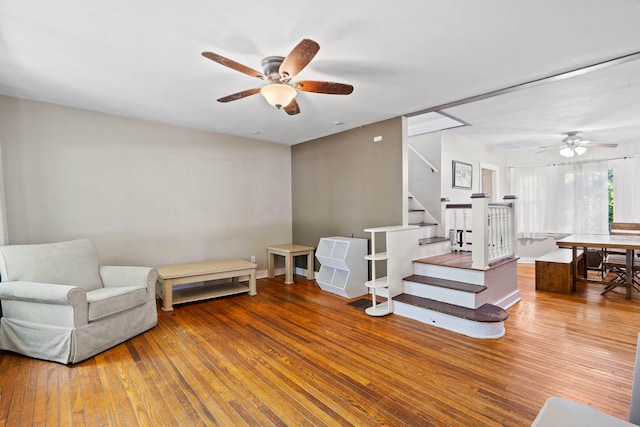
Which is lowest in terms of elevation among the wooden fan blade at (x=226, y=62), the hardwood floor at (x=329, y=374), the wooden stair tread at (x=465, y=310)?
the hardwood floor at (x=329, y=374)

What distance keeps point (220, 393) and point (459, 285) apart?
261cm

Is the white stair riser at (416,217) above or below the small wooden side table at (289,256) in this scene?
above

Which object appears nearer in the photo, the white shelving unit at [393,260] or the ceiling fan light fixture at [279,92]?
the ceiling fan light fixture at [279,92]

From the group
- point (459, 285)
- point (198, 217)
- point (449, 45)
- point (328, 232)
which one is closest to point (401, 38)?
point (449, 45)

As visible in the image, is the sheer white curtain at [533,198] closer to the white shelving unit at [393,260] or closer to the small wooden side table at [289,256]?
the white shelving unit at [393,260]

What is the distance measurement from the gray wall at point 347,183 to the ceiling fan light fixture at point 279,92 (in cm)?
204

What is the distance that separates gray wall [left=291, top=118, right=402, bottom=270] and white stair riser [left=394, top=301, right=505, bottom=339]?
118 centimetres

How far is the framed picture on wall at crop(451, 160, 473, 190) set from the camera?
214 inches

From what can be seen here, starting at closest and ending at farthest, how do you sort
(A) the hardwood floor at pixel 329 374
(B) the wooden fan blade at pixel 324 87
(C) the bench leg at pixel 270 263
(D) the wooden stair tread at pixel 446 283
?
1. (A) the hardwood floor at pixel 329 374
2. (B) the wooden fan blade at pixel 324 87
3. (D) the wooden stair tread at pixel 446 283
4. (C) the bench leg at pixel 270 263

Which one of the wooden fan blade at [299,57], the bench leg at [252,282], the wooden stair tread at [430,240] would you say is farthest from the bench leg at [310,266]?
the wooden fan blade at [299,57]

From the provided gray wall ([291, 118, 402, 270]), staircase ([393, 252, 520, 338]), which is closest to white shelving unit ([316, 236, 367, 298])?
gray wall ([291, 118, 402, 270])

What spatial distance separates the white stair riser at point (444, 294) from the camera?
10.2 feet

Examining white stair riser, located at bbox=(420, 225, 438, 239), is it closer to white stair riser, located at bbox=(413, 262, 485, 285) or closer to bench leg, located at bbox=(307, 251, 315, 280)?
white stair riser, located at bbox=(413, 262, 485, 285)

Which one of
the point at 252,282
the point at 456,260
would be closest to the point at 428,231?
the point at 456,260
